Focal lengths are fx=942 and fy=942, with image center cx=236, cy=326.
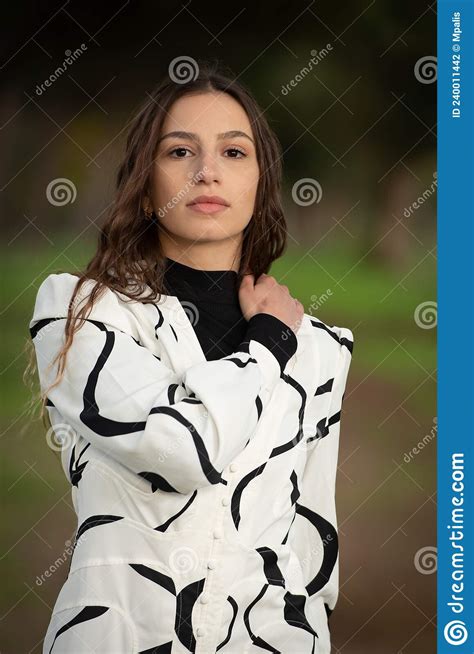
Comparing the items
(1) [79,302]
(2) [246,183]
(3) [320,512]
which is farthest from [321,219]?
(1) [79,302]

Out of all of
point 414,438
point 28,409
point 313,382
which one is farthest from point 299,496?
point 414,438

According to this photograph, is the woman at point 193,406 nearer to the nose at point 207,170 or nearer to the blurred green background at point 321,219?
the nose at point 207,170

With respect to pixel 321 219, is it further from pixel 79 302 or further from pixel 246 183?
pixel 79 302

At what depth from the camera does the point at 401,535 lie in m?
2.66

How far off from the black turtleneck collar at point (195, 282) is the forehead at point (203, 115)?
208 millimetres

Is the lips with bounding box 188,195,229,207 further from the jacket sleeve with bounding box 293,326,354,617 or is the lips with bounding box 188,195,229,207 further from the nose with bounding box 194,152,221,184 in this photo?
the jacket sleeve with bounding box 293,326,354,617

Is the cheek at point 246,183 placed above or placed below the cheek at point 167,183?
above

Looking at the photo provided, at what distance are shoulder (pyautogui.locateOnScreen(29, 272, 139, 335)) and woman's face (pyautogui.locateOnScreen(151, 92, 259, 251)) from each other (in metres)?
0.17

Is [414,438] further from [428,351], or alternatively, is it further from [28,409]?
[28,409]

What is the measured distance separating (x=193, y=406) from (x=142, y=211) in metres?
0.40

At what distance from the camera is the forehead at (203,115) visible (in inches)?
56.8

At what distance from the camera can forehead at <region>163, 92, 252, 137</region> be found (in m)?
1.44

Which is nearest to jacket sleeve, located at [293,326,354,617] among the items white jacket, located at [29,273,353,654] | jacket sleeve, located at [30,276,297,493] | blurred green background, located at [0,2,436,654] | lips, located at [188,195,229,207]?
white jacket, located at [29,273,353,654]

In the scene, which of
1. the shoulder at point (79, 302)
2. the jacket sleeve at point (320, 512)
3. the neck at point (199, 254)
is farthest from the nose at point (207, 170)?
the jacket sleeve at point (320, 512)
